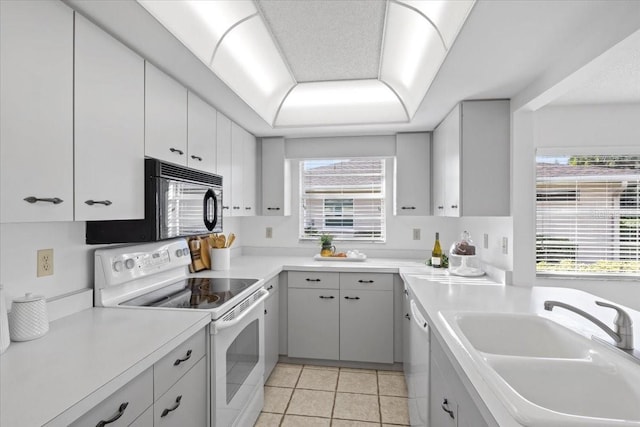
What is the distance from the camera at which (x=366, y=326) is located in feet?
9.34

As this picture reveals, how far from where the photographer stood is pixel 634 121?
2477mm

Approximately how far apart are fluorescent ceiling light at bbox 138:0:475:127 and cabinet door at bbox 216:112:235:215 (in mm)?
292

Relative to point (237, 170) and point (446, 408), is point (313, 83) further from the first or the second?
point (446, 408)

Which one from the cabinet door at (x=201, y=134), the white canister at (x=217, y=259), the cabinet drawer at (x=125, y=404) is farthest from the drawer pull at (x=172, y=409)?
the white canister at (x=217, y=259)

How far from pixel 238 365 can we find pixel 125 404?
0.92m

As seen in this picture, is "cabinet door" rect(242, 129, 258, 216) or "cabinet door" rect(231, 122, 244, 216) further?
"cabinet door" rect(242, 129, 258, 216)

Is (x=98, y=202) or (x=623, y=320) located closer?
(x=623, y=320)

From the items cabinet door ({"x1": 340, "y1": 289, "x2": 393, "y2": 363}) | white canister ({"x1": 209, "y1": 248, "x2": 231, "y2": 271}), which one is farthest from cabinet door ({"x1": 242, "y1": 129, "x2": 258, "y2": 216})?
cabinet door ({"x1": 340, "y1": 289, "x2": 393, "y2": 363})

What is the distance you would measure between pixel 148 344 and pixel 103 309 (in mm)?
602

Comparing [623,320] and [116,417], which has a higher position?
[623,320]

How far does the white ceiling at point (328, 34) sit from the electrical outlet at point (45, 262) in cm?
147

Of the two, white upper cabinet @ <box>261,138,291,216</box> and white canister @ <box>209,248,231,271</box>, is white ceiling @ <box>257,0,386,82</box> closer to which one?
white upper cabinet @ <box>261,138,291,216</box>

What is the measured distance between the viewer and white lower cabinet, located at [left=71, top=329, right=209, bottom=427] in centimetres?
99

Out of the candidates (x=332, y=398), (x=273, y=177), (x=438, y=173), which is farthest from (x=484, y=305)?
(x=273, y=177)
